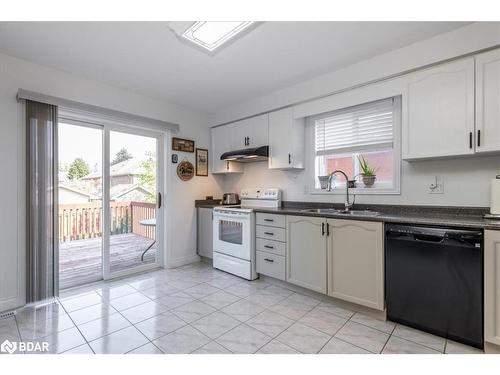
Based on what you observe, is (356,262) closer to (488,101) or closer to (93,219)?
(488,101)

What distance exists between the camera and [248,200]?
3.78 meters

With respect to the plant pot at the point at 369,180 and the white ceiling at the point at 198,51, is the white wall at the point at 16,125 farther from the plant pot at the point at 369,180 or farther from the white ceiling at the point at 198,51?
the plant pot at the point at 369,180

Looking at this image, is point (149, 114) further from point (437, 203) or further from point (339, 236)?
point (437, 203)

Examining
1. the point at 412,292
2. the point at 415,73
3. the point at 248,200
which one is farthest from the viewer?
the point at 248,200

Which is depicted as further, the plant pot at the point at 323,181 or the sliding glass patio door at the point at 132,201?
the sliding glass patio door at the point at 132,201

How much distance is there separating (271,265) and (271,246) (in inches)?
8.9

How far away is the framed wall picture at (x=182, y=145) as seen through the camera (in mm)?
3655

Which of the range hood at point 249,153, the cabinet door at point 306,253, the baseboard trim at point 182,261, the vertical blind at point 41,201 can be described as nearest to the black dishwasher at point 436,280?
the cabinet door at point 306,253

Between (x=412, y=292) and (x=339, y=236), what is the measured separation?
2.22ft

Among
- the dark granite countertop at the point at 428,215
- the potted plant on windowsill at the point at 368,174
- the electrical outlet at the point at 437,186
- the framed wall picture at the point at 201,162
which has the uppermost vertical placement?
the framed wall picture at the point at 201,162

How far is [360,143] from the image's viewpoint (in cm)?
280

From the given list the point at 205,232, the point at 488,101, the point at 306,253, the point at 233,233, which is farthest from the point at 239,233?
the point at 488,101

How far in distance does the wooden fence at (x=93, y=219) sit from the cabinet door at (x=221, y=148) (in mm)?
1260
